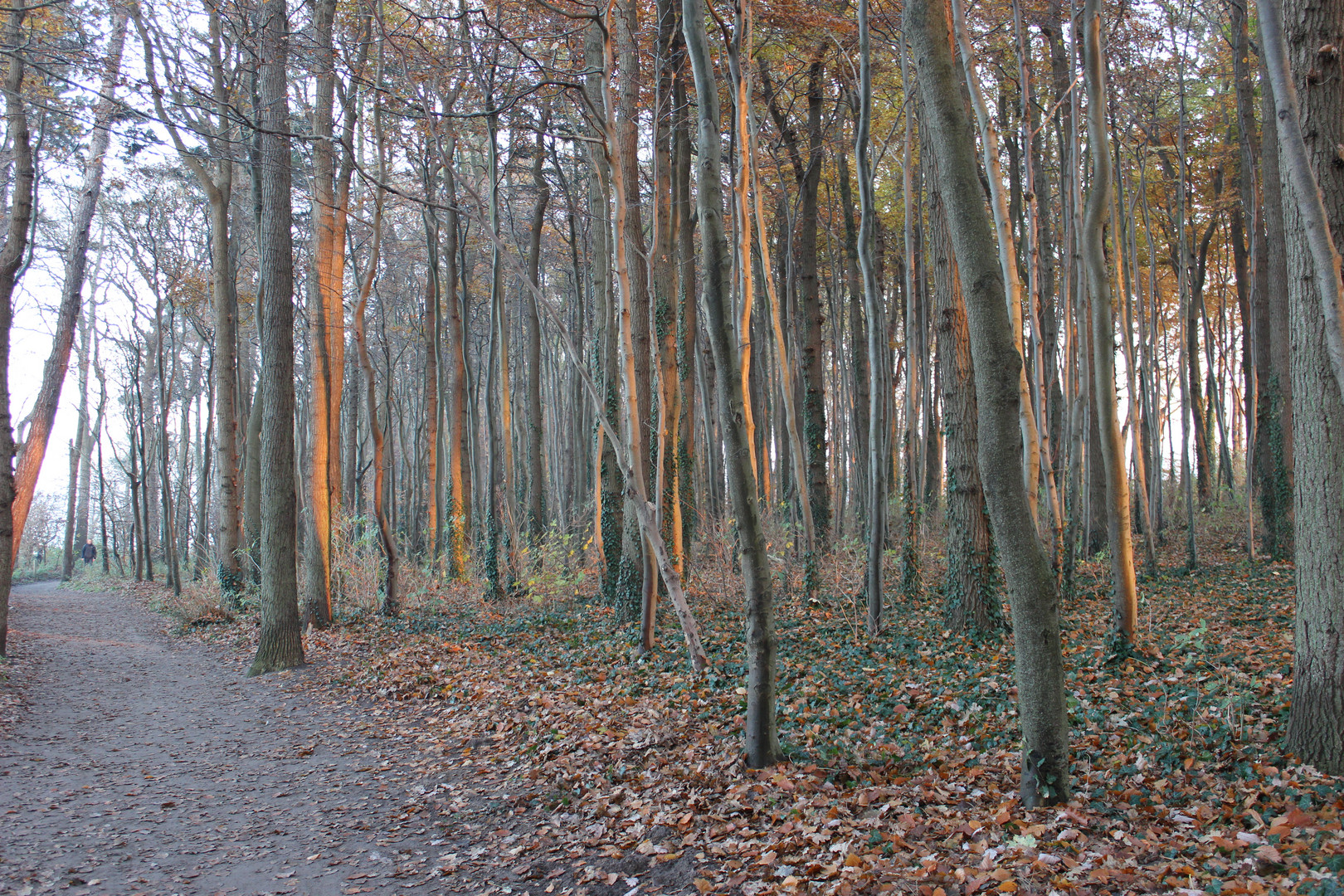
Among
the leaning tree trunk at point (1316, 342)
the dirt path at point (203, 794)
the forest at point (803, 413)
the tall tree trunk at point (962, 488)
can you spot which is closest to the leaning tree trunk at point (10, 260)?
the forest at point (803, 413)

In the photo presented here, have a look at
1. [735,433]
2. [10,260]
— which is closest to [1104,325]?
[735,433]

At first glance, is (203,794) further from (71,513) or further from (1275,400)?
(71,513)

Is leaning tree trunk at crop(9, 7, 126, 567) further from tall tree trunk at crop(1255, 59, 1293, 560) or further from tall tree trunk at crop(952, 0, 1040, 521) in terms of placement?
tall tree trunk at crop(1255, 59, 1293, 560)

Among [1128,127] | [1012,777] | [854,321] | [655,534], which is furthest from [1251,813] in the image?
[854,321]

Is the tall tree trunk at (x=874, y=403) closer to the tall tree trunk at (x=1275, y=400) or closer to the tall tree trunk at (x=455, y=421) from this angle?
the tall tree trunk at (x=1275, y=400)

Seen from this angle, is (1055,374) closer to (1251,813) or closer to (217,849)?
(1251,813)

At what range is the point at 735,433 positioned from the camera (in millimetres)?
4473

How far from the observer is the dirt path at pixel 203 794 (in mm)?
3895

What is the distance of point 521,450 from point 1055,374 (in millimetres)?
15832

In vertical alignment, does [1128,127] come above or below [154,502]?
above

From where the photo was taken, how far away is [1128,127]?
10.5 metres

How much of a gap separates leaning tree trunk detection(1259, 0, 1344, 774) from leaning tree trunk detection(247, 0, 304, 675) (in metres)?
9.91

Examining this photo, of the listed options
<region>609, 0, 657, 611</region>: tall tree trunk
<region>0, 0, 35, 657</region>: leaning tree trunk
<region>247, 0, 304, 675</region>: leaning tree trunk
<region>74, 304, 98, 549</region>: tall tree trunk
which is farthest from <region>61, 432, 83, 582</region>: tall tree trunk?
<region>609, 0, 657, 611</region>: tall tree trunk

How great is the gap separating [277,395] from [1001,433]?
9.32 metres
